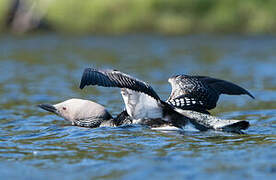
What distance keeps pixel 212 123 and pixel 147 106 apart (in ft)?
2.37

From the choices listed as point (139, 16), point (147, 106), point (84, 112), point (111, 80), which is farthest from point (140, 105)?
A: point (139, 16)

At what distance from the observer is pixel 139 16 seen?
20281 millimetres

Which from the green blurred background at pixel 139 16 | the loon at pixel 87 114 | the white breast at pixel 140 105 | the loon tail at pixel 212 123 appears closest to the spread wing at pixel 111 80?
the white breast at pixel 140 105

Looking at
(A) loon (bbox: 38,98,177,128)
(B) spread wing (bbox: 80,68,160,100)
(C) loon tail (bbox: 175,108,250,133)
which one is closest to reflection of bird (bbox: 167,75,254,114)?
(C) loon tail (bbox: 175,108,250,133)

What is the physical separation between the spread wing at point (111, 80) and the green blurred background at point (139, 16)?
538 inches

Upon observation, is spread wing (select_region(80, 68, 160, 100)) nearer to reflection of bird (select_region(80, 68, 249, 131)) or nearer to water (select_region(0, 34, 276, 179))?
reflection of bird (select_region(80, 68, 249, 131))

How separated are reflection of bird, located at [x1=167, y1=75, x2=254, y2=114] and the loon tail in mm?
334

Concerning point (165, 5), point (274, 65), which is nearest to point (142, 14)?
point (165, 5)

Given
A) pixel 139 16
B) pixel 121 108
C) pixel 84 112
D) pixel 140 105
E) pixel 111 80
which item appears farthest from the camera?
pixel 139 16

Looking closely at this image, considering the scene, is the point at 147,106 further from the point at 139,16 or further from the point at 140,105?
the point at 139,16

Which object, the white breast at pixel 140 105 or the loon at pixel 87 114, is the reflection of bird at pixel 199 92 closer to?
the white breast at pixel 140 105

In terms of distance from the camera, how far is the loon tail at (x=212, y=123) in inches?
231

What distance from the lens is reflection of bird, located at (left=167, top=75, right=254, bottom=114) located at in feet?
22.3

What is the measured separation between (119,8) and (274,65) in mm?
8768
